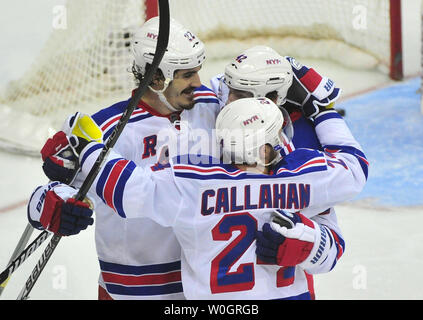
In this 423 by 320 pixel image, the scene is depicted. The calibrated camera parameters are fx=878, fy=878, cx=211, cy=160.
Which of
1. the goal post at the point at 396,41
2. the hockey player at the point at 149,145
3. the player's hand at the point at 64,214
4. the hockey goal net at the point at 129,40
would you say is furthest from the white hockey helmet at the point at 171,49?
the goal post at the point at 396,41

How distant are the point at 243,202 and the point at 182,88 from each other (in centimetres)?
53

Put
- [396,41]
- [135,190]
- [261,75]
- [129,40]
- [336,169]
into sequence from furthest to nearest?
[396,41] < [129,40] < [261,75] < [336,169] < [135,190]

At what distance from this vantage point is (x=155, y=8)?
450 centimetres

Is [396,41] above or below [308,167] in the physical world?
below

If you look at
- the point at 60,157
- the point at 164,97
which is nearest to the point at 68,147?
the point at 60,157

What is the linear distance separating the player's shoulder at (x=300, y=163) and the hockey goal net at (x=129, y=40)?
2.39 metres

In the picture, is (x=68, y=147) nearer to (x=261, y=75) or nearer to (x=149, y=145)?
(x=149, y=145)

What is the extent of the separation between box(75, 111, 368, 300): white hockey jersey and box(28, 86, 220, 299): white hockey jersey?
10.6 inches

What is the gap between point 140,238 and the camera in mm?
2490

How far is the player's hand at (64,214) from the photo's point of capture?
82.9 inches

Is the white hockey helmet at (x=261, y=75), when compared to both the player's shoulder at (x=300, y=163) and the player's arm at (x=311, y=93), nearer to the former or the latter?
the player's arm at (x=311, y=93)

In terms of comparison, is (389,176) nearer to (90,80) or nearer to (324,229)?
(90,80)

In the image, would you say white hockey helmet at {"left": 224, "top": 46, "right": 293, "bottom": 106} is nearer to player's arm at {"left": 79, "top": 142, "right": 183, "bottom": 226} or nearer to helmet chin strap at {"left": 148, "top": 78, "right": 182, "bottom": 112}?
helmet chin strap at {"left": 148, "top": 78, "right": 182, "bottom": 112}

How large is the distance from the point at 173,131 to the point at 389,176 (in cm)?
217
